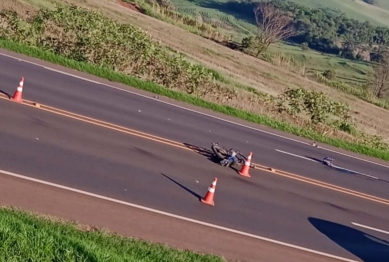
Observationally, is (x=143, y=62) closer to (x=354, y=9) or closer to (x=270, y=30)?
(x=270, y=30)

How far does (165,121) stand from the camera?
17312 millimetres

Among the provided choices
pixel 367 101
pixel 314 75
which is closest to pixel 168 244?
pixel 367 101

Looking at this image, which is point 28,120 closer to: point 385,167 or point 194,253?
point 194,253

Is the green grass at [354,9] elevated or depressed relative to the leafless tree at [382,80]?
elevated

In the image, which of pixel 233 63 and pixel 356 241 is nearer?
pixel 356 241

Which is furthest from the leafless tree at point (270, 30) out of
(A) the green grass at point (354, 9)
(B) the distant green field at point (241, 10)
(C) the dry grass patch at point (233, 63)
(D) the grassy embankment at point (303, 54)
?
(A) the green grass at point (354, 9)

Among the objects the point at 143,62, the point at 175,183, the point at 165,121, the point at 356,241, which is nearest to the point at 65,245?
the point at 175,183

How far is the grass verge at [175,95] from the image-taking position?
20.8 m

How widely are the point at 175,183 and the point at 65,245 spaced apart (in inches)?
190

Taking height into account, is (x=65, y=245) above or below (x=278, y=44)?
above

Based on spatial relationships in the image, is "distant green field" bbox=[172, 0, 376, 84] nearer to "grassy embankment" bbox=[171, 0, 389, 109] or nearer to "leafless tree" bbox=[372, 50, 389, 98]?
"grassy embankment" bbox=[171, 0, 389, 109]

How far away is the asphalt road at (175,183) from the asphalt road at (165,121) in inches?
53.1

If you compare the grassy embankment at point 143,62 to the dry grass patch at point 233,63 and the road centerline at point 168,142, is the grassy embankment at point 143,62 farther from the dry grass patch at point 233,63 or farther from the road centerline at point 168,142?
the dry grass patch at point 233,63

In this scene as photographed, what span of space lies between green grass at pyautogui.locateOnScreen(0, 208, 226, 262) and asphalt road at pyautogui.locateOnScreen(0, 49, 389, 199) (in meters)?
6.53
